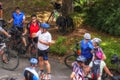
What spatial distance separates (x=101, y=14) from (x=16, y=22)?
4811 millimetres

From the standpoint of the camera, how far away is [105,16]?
57.5 feet

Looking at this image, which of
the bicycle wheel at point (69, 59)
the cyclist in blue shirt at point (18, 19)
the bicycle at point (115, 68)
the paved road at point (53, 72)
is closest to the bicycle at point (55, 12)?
the cyclist in blue shirt at point (18, 19)

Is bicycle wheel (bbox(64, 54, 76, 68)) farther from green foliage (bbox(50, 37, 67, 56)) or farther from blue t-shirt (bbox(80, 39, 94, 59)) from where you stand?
blue t-shirt (bbox(80, 39, 94, 59))

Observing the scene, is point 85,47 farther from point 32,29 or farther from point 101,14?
point 101,14

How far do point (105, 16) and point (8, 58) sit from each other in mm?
6048

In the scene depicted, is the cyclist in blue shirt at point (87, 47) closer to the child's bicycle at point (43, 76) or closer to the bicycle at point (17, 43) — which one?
the child's bicycle at point (43, 76)

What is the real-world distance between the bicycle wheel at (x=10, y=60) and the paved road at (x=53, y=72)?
0.61ft

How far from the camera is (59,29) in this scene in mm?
17047

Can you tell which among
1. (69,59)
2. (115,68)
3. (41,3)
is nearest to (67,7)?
(41,3)

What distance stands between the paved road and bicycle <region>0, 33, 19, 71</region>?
0.21 meters

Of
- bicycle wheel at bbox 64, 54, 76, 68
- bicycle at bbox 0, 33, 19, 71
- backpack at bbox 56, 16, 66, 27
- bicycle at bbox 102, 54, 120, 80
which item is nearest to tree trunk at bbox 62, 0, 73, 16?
backpack at bbox 56, 16, 66, 27

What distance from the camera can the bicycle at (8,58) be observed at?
13273 millimetres

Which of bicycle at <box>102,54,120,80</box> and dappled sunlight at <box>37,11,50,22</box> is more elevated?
dappled sunlight at <box>37,11,50,22</box>

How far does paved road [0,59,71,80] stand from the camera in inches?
508
